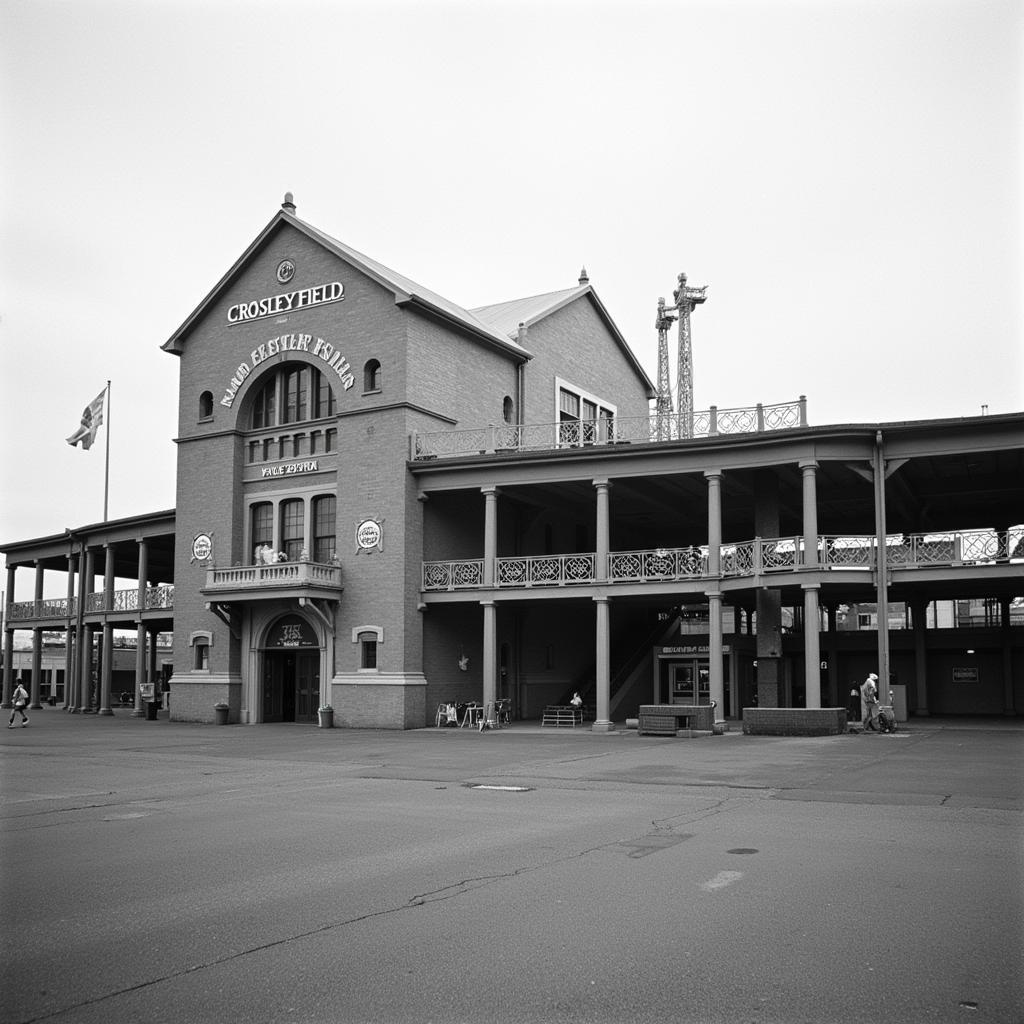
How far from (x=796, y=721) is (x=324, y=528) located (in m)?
16.3

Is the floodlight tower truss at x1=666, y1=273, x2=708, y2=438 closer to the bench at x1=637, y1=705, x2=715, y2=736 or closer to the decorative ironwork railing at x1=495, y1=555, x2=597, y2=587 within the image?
the decorative ironwork railing at x1=495, y1=555, x2=597, y2=587

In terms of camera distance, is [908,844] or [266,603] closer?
[908,844]

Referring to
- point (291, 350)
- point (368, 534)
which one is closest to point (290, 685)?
point (368, 534)

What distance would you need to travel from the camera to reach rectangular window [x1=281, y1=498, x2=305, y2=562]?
3728cm

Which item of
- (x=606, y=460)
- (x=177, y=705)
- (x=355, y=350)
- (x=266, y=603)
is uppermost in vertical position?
(x=355, y=350)

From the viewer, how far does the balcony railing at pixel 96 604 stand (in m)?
45.3

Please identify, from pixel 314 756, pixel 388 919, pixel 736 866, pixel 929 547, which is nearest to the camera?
pixel 388 919

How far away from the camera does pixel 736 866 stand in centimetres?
1009

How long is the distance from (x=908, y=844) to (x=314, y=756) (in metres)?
14.9

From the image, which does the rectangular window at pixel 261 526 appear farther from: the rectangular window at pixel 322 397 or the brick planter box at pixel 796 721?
the brick planter box at pixel 796 721

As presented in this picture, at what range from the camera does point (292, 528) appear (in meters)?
37.5

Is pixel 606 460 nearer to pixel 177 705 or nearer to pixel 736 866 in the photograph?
pixel 177 705

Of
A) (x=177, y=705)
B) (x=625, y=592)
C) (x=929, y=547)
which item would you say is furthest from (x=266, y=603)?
(x=929, y=547)

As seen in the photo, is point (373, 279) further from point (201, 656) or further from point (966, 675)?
point (966, 675)
